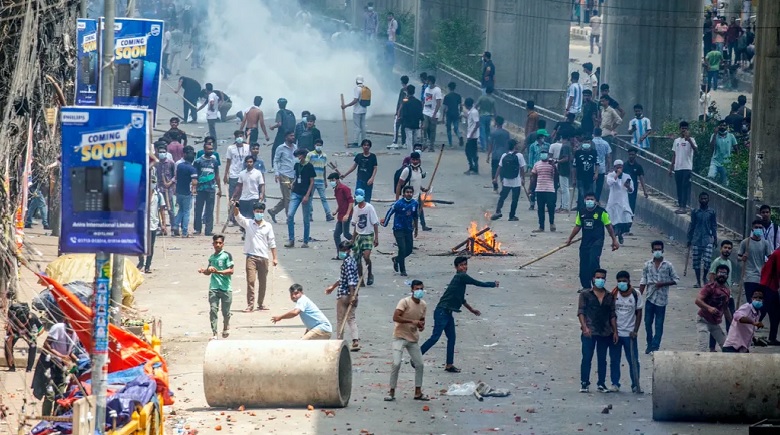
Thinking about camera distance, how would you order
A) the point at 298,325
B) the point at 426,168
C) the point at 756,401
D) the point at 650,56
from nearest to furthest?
1. the point at 756,401
2. the point at 298,325
3. the point at 426,168
4. the point at 650,56

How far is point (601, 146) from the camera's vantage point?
29031 mm

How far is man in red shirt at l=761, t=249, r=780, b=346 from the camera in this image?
20109 mm

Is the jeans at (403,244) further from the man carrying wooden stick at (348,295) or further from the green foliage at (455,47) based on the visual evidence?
the green foliage at (455,47)

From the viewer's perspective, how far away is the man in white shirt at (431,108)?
35.4 metres

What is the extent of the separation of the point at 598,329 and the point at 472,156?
51.2 ft

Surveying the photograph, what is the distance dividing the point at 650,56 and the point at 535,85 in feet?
33.8

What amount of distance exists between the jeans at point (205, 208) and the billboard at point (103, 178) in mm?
14713

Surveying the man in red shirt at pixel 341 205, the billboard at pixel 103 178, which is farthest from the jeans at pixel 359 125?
the billboard at pixel 103 178

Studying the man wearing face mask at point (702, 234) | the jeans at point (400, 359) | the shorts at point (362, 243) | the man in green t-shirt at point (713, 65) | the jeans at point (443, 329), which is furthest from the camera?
the man in green t-shirt at point (713, 65)

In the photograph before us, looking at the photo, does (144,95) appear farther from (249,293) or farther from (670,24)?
(670,24)

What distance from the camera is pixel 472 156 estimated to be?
3334 cm

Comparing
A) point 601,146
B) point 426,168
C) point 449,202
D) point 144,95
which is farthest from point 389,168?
point 144,95

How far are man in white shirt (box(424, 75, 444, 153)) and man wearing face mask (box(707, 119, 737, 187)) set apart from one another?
9093 mm

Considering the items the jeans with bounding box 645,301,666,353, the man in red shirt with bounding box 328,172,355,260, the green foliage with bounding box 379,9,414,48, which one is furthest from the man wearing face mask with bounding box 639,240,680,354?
the green foliage with bounding box 379,9,414,48
